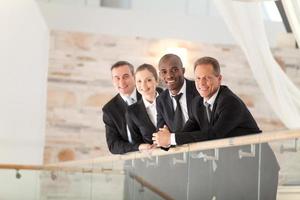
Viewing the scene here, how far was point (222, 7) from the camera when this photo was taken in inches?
158

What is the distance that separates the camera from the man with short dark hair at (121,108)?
198 inches

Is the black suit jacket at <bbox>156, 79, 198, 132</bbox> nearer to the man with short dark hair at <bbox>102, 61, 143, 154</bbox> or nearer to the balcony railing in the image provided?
the balcony railing

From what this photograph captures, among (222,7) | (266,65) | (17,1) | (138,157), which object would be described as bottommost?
(138,157)

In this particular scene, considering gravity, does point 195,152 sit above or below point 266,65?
below

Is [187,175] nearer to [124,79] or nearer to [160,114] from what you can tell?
[160,114]

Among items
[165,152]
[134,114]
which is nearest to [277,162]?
[165,152]

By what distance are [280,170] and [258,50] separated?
6.02 ft

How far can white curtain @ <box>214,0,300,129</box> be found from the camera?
157 inches

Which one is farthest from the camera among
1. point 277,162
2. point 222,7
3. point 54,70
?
point 54,70

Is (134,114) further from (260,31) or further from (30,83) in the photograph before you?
(30,83)

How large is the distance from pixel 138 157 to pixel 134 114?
22.9 inches

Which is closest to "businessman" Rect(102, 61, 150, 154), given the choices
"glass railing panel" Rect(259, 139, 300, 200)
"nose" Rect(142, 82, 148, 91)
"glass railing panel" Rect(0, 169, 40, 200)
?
"nose" Rect(142, 82, 148, 91)

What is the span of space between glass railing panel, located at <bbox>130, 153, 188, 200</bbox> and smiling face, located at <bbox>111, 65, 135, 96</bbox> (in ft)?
3.08

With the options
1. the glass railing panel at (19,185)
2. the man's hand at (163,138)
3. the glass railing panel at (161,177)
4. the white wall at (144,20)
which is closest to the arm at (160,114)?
the glass railing panel at (161,177)
